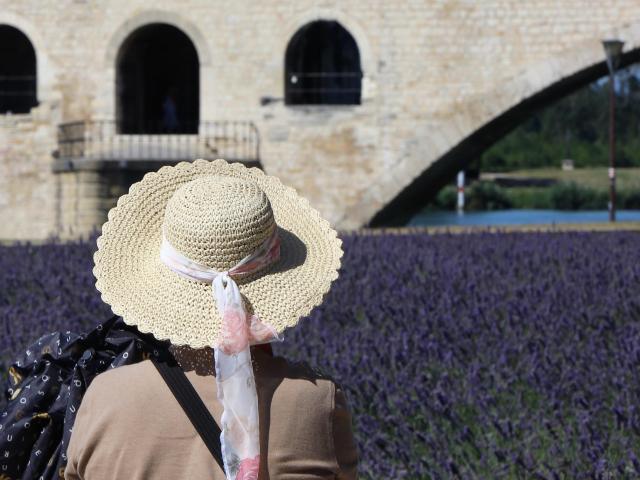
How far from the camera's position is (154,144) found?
17.9 metres

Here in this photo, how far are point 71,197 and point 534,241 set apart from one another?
10219 millimetres

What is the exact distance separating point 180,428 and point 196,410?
36 millimetres

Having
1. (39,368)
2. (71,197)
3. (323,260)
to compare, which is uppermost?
(323,260)

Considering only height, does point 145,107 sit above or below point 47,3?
below

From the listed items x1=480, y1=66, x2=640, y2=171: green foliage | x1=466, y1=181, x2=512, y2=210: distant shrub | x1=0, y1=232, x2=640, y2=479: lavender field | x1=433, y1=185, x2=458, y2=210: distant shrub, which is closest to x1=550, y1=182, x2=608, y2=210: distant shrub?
x1=466, y1=181, x2=512, y2=210: distant shrub

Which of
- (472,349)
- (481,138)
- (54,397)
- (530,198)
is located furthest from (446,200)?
(54,397)

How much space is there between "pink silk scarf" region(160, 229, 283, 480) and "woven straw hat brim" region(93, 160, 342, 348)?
0.10ft

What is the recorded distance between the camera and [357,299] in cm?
614

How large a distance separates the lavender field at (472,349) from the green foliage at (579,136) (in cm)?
4163

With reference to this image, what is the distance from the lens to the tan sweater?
6.58 feet

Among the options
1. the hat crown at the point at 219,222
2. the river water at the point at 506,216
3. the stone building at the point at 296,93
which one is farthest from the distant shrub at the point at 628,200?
the hat crown at the point at 219,222

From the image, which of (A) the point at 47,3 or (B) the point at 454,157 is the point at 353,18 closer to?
(B) the point at 454,157

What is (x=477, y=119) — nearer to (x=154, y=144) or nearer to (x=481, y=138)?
(x=481, y=138)

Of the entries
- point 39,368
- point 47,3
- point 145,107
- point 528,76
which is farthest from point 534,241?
point 145,107
